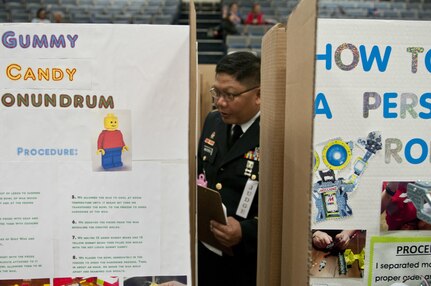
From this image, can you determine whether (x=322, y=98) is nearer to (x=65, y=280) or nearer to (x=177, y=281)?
(x=177, y=281)

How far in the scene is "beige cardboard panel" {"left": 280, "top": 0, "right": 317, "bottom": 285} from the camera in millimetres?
674

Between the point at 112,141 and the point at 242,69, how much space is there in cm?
88

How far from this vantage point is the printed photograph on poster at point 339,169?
918 mm

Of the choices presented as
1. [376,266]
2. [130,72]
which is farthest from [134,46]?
[376,266]

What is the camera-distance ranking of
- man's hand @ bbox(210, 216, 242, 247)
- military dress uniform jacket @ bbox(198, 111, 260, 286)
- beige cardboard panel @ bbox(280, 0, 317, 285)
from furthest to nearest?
military dress uniform jacket @ bbox(198, 111, 260, 286) → man's hand @ bbox(210, 216, 242, 247) → beige cardboard panel @ bbox(280, 0, 317, 285)

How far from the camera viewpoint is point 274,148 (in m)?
0.95

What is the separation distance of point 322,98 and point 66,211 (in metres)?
0.58

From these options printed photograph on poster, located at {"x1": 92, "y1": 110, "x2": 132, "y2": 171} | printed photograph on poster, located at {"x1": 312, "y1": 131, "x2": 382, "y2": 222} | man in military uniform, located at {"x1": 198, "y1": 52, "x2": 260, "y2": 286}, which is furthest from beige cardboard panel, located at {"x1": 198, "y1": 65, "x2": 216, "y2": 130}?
printed photograph on poster, located at {"x1": 92, "y1": 110, "x2": 132, "y2": 171}

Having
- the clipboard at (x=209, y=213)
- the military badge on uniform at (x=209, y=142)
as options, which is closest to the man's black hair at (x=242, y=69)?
the military badge on uniform at (x=209, y=142)

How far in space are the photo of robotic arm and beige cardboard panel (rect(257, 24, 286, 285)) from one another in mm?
271

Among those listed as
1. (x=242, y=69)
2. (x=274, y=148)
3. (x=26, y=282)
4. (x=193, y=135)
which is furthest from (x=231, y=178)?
(x=26, y=282)

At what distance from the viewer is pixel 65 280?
2.63ft

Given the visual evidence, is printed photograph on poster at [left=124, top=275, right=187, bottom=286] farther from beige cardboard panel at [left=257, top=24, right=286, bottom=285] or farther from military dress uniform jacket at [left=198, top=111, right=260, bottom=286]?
military dress uniform jacket at [left=198, top=111, right=260, bottom=286]

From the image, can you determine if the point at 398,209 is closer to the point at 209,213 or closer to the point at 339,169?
the point at 339,169
